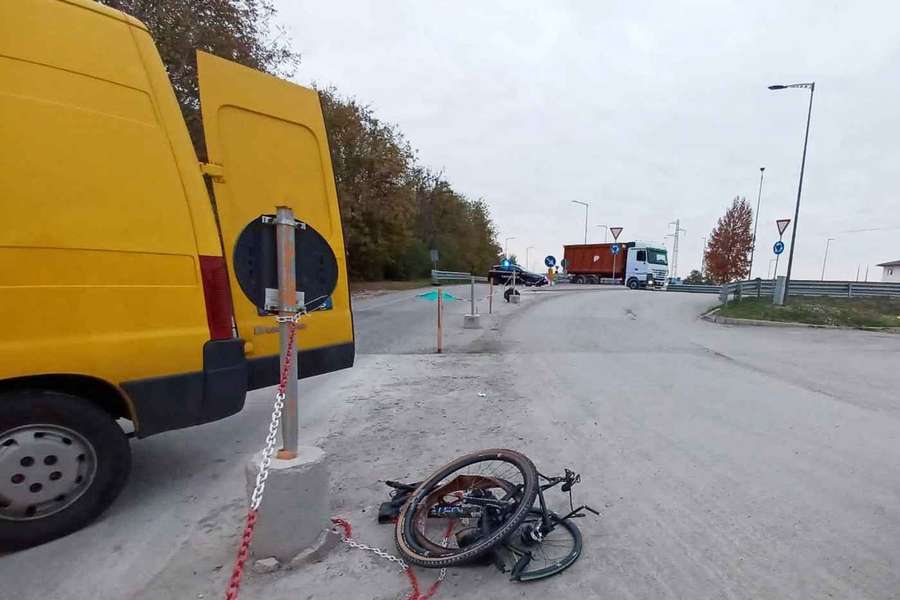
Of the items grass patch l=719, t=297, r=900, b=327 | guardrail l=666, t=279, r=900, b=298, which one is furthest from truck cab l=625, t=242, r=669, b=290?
grass patch l=719, t=297, r=900, b=327

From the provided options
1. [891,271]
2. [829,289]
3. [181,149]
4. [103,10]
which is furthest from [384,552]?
[891,271]

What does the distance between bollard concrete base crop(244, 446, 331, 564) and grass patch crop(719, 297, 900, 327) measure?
15692 millimetres

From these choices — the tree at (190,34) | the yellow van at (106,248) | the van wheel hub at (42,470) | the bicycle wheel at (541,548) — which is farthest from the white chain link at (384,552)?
the tree at (190,34)

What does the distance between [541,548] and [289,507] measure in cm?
140

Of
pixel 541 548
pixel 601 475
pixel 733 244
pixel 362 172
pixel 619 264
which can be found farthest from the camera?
pixel 733 244

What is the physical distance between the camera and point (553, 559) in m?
2.75

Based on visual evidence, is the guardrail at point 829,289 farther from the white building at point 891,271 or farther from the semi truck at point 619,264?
the white building at point 891,271

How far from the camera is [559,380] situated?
23.6 feet

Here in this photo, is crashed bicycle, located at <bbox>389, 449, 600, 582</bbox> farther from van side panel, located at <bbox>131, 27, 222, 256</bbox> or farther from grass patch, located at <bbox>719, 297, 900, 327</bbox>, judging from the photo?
grass patch, located at <bbox>719, 297, 900, 327</bbox>

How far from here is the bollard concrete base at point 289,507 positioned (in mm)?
2527

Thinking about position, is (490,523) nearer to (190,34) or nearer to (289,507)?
(289,507)

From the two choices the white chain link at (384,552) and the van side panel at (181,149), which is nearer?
the white chain link at (384,552)

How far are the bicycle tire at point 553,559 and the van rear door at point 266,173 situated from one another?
1.75 metres

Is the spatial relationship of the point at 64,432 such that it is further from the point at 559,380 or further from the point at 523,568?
the point at 559,380
